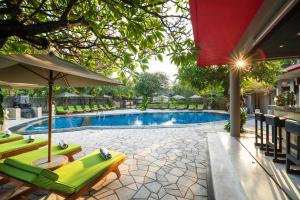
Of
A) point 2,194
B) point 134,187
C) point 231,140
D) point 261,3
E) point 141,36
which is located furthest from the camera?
point 231,140

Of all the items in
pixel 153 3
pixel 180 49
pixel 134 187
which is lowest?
pixel 134 187

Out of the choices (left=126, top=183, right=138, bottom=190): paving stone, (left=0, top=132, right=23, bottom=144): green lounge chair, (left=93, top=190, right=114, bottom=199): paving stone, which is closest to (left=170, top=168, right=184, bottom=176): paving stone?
(left=126, top=183, right=138, bottom=190): paving stone

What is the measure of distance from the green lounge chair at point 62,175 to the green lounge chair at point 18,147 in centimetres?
188

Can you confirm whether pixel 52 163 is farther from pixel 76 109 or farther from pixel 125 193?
pixel 76 109

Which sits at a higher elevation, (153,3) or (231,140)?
(153,3)

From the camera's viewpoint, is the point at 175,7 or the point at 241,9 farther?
the point at 175,7

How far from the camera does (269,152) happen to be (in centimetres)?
488

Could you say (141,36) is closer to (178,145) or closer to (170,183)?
(170,183)

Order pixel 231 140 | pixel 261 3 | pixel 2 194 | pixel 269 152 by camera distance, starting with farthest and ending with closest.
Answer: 1. pixel 231 140
2. pixel 269 152
3. pixel 2 194
4. pixel 261 3

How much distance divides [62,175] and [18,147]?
9.01ft

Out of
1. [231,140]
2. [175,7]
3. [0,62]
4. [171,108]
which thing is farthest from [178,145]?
[171,108]

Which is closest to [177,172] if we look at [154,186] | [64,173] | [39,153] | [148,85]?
[154,186]

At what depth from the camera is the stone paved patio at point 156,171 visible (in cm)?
379

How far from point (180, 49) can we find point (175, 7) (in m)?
1.34
